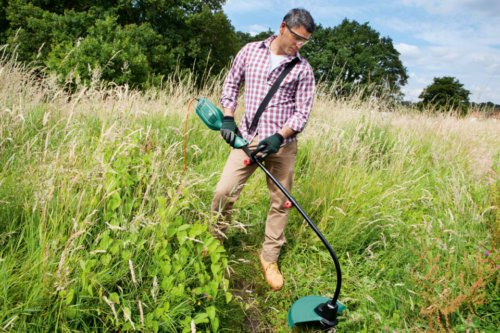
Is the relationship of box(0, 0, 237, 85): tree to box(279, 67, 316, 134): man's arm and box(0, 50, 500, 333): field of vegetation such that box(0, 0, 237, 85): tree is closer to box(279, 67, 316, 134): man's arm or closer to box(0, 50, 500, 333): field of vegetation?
box(0, 50, 500, 333): field of vegetation

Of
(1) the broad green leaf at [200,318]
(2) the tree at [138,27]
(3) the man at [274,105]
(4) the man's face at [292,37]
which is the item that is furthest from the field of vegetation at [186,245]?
(2) the tree at [138,27]

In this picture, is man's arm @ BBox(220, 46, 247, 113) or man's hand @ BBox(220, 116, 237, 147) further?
man's arm @ BBox(220, 46, 247, 113)

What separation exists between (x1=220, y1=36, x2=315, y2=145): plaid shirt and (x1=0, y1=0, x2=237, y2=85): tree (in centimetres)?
1048

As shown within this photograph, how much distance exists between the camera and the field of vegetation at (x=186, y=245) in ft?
4.60

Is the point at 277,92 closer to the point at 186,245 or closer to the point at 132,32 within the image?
the point at 186,245

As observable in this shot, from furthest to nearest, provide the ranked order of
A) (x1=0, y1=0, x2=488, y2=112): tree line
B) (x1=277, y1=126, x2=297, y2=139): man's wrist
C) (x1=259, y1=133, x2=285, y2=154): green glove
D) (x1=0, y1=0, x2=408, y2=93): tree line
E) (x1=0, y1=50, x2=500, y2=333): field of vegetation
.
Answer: (x1=0, y1=0, x2=408, y2=93): tree line, (x1=0, y1=0, x2=488, y2=112): tree line, (x1=277, y1=126, x2=297, y2=139): man's wrist, (x1=259, y1=133, x2=285, y2=154): green glove, (x1=0, y1=50, x2=500, y2=333): field of vegetation

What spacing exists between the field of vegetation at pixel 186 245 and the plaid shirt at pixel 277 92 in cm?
72

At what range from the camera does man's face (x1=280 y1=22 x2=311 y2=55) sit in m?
2.05

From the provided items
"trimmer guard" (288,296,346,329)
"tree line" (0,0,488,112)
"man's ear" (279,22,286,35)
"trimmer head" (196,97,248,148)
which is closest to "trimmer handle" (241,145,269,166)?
"trimmer head" (196,97,248,148)

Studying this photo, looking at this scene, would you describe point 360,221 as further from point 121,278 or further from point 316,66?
point 316,66

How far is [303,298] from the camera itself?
206cm

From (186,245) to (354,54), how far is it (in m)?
42.6

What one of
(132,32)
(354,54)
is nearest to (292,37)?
(132,32)

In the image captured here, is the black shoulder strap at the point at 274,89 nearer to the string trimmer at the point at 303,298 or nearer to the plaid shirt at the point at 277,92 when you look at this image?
the plaid shirt at the point at 277,92
